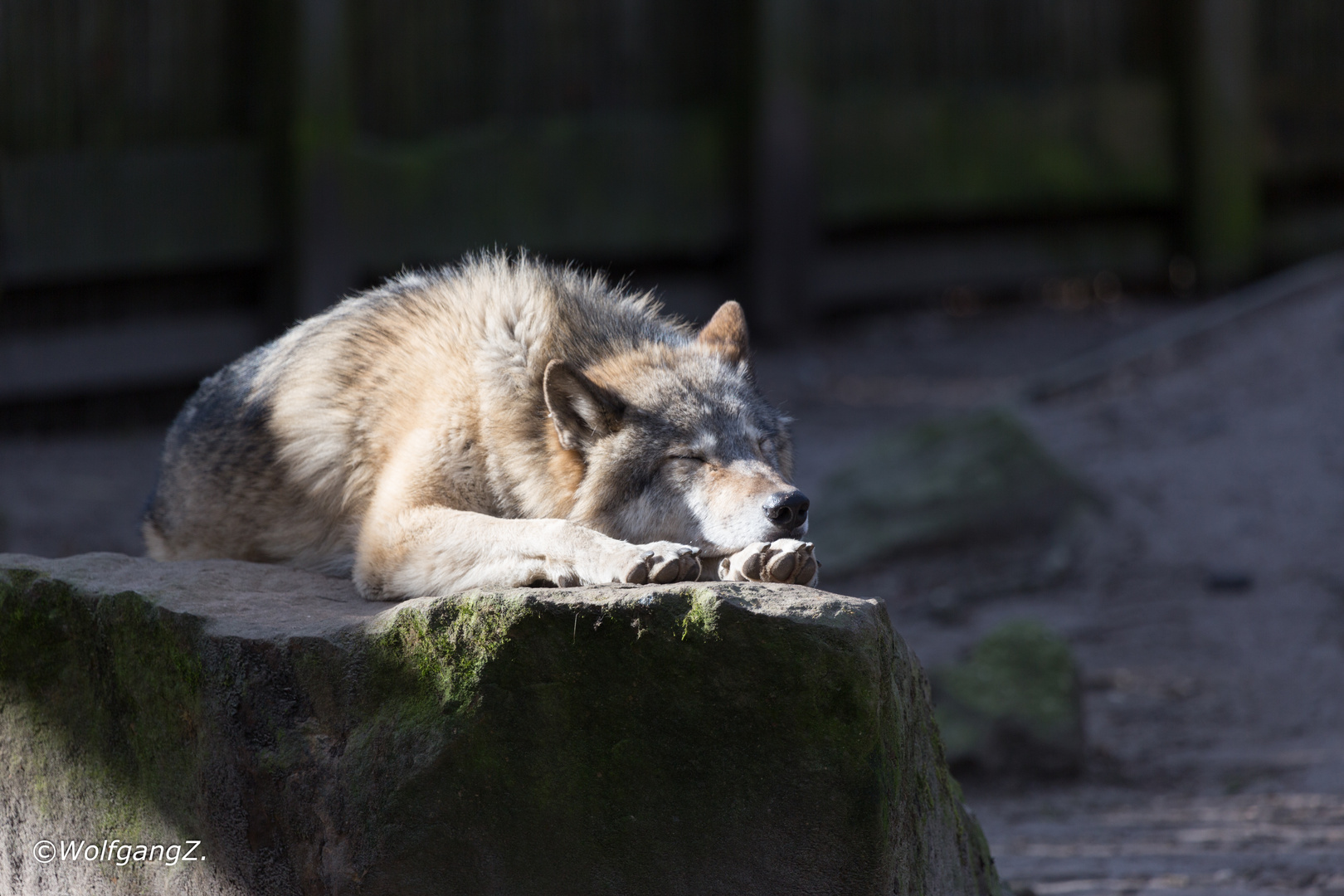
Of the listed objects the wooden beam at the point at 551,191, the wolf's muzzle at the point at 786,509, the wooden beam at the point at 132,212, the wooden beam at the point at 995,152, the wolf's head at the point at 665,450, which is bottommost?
the wolf's muzzle at the point at 786,509

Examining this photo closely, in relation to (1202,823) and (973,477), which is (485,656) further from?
(973,477)

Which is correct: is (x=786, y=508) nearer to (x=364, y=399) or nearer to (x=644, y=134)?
(x=364, y=399)

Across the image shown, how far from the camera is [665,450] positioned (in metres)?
3.82

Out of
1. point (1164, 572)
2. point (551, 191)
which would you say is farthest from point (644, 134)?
point (1164, 572)

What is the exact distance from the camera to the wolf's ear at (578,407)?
3.76 metres

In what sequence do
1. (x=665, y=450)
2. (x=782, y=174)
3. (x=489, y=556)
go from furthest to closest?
(x=782, y=174) → (x=665, y=450) → (x=489, y=556)

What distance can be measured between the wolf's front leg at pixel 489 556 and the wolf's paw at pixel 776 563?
12 cm

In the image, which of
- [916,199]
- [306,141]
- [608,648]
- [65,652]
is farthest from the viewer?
[916,199]

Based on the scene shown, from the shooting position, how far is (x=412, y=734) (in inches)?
114

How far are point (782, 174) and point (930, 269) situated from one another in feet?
5.97

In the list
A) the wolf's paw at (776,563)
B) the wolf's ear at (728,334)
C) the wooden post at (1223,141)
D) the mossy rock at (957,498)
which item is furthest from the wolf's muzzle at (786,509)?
the wooden post at (1223,141)

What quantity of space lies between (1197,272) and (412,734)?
11005 mm

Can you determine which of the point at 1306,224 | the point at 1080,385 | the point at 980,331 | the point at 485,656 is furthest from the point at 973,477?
the point at 1306,224

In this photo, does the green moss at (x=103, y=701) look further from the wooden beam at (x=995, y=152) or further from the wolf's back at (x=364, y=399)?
the wooden beam at (x=995, y=152)
